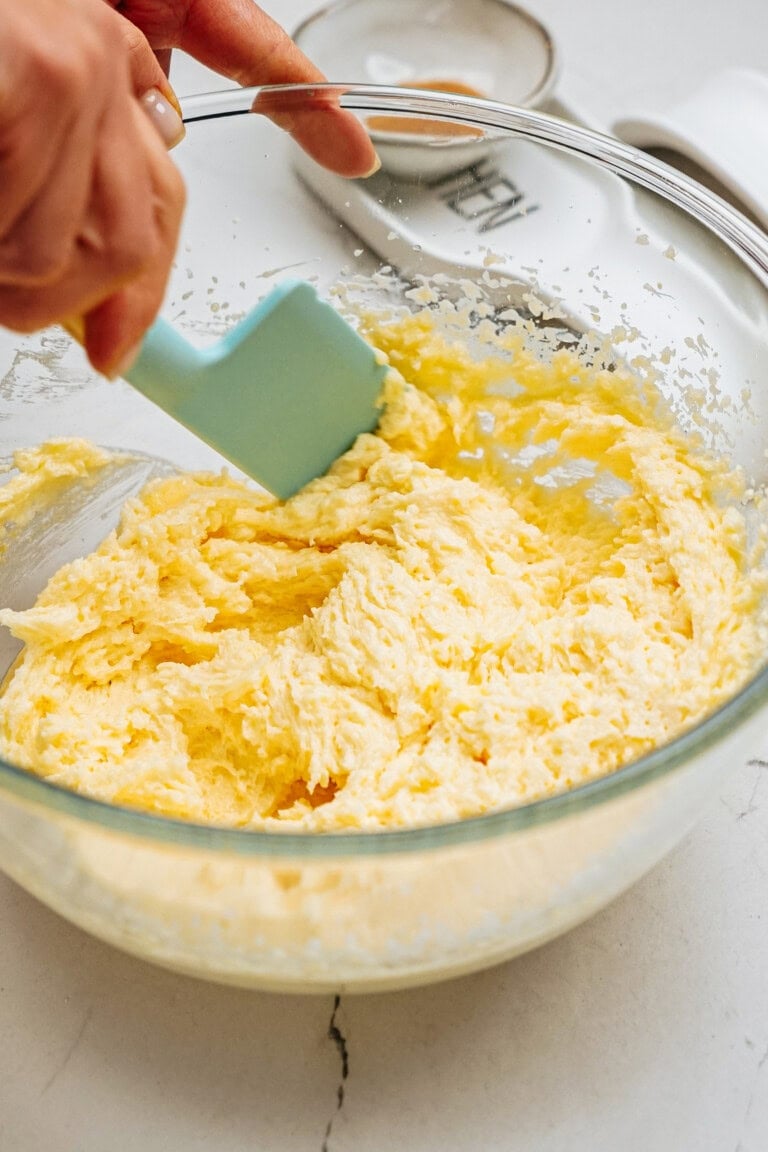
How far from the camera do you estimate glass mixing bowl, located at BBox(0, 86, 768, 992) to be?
2.36 ft

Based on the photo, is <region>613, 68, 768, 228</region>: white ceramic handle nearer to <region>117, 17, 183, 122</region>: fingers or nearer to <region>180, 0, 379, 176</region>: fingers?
<region>180, 0, 379, 176</region>: fingers

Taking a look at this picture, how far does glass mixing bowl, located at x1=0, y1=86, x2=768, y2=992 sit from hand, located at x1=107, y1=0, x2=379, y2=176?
0.03m

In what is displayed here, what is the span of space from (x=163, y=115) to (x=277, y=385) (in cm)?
31

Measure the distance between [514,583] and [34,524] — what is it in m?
0.59

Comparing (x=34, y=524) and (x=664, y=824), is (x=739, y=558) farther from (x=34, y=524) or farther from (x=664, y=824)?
(x=34, y=524)

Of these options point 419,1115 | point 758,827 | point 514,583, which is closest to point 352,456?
point 514,583

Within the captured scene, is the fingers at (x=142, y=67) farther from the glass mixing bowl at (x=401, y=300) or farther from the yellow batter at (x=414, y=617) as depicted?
the yellow batter at (x=414, y=617)

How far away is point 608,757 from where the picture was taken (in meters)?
0.99

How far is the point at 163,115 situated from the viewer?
1.12 metres

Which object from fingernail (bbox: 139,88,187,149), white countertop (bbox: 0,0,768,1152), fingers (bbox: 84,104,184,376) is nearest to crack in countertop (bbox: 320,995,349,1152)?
white countertop (bbox: 0,0,768,1152)

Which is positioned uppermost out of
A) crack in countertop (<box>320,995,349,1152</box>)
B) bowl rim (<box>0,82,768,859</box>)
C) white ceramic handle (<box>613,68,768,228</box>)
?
white ceramic handle (<box>613,68,768,228</box>)

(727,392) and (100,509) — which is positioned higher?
(727,392)

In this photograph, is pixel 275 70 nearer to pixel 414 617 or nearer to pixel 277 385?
pixel 277 385

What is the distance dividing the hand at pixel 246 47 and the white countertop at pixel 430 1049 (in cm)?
91
